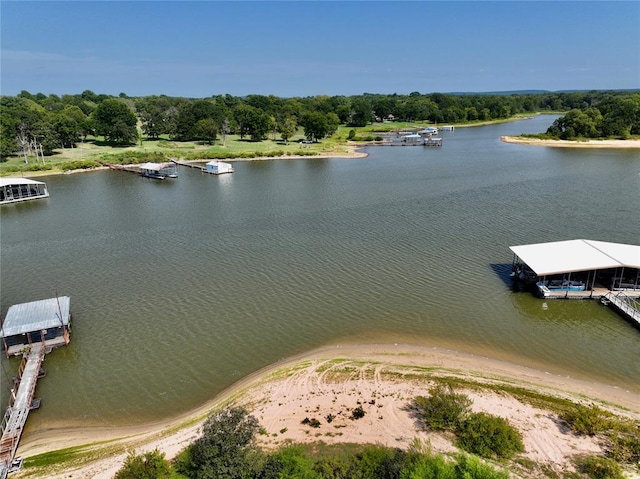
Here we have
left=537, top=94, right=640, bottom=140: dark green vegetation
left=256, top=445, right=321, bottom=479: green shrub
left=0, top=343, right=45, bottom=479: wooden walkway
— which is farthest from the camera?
left=537, top=94, right=640, bottom=140: dark green vegetation

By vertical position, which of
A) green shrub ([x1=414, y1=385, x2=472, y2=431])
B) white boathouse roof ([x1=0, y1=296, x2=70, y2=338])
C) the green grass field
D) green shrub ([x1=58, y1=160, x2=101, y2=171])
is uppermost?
the green grass field

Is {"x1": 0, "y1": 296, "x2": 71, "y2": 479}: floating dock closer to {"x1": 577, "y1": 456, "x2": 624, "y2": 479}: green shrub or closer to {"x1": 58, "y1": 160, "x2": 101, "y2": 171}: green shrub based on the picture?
{"x1": 577, "y1": 456, "x2": 624, "y2": 479}: green shrub

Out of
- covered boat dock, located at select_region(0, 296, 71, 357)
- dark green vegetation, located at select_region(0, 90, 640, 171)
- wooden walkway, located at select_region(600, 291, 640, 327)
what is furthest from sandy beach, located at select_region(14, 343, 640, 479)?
dark green vegetation, located at select_region(0, 90, 640, 171)

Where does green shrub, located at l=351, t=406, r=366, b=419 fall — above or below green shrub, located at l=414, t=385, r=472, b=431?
below

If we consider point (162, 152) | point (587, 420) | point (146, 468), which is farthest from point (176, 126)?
point (587, 420)

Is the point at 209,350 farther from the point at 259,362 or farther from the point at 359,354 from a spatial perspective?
the point at 359,354

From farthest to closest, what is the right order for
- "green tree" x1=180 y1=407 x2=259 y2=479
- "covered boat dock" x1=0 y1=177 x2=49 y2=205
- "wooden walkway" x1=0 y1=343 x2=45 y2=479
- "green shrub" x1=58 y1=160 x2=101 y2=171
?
"green shrub" x1=58 y1=160 x2=101 y2=171, "covered boat dock" x1=0 y1=177 x2=49 y2=205, "wooden walkway" x1=0 y1=343 x2=45 y2=479, "green tree" x1=180 y1=407 x2=259 y2=479

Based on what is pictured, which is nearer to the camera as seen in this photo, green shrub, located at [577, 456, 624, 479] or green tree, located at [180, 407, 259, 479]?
green tree, located at [180, 407, 259, 479]
